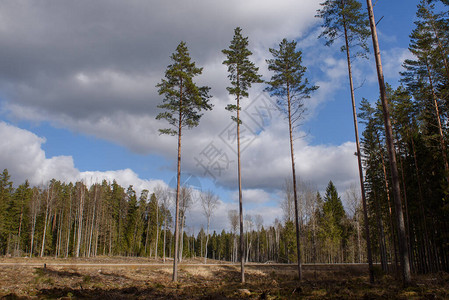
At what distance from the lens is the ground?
9.16 meters

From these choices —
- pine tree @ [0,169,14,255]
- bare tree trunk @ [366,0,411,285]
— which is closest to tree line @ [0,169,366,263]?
pine tree @ [0,169,14,255]

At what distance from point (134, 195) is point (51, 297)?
1968 inches

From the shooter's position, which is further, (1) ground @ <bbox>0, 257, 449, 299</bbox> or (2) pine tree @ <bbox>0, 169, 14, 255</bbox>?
(2) pine tree @ <bbox>0, 169, 14, 255</bbox>

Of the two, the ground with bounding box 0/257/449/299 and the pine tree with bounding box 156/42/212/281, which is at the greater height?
the pine tree with bounding box 156/42/212/281

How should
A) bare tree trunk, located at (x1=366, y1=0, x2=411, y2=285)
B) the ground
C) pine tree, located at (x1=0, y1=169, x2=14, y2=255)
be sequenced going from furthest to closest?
pine tree, located at (x1=0, y1=169, x2=14, y2=255) → bare tree trunk, located at (x1=366, y1=0, x2=411, y2=285) → the ground

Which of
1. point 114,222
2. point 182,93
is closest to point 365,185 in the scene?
point 182,93

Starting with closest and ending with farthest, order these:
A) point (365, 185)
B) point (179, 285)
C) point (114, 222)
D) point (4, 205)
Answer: point (179, 285) → point (365, 185) → point (4, 205) → point (114, 222)

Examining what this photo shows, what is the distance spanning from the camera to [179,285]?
16.0 m

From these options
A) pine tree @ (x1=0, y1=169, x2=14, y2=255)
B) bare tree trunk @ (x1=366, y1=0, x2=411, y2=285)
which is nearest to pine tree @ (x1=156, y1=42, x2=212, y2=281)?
bare tree trunk @ (x1=366, y1=0, x2=411, y2=285)

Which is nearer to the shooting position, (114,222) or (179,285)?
(179,285)

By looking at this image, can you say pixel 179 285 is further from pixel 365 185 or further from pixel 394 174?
pixel 365 185

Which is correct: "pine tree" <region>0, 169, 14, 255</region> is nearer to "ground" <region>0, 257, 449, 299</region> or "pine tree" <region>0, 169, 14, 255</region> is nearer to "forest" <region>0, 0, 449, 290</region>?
"forest" <region>0, 0, 449, 290</region>

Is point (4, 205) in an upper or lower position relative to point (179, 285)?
upper

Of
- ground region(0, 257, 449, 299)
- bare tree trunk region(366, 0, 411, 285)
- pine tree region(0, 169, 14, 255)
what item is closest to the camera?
ground region(0, 257, 449, 299)
